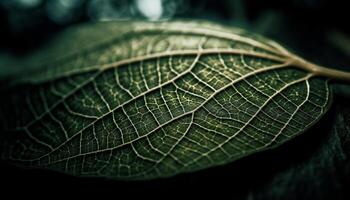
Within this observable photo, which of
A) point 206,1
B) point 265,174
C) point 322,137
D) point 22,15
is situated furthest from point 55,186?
point 22,15

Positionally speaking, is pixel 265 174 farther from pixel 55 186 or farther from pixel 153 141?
pixel 55 186

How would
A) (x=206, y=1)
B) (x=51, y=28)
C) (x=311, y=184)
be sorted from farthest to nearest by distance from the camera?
(x=51, y=28), (x=206, y=1), (x=311, y=184)

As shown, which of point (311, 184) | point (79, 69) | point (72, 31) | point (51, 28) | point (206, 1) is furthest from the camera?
point (51, 28)

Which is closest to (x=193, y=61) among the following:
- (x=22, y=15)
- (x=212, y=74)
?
(x=212, y=74)

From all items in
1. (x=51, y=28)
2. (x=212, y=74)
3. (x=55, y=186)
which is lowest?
(x=55, y=186)

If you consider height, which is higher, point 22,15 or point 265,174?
point 22,15

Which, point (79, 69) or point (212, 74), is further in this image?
point (79, 69)
